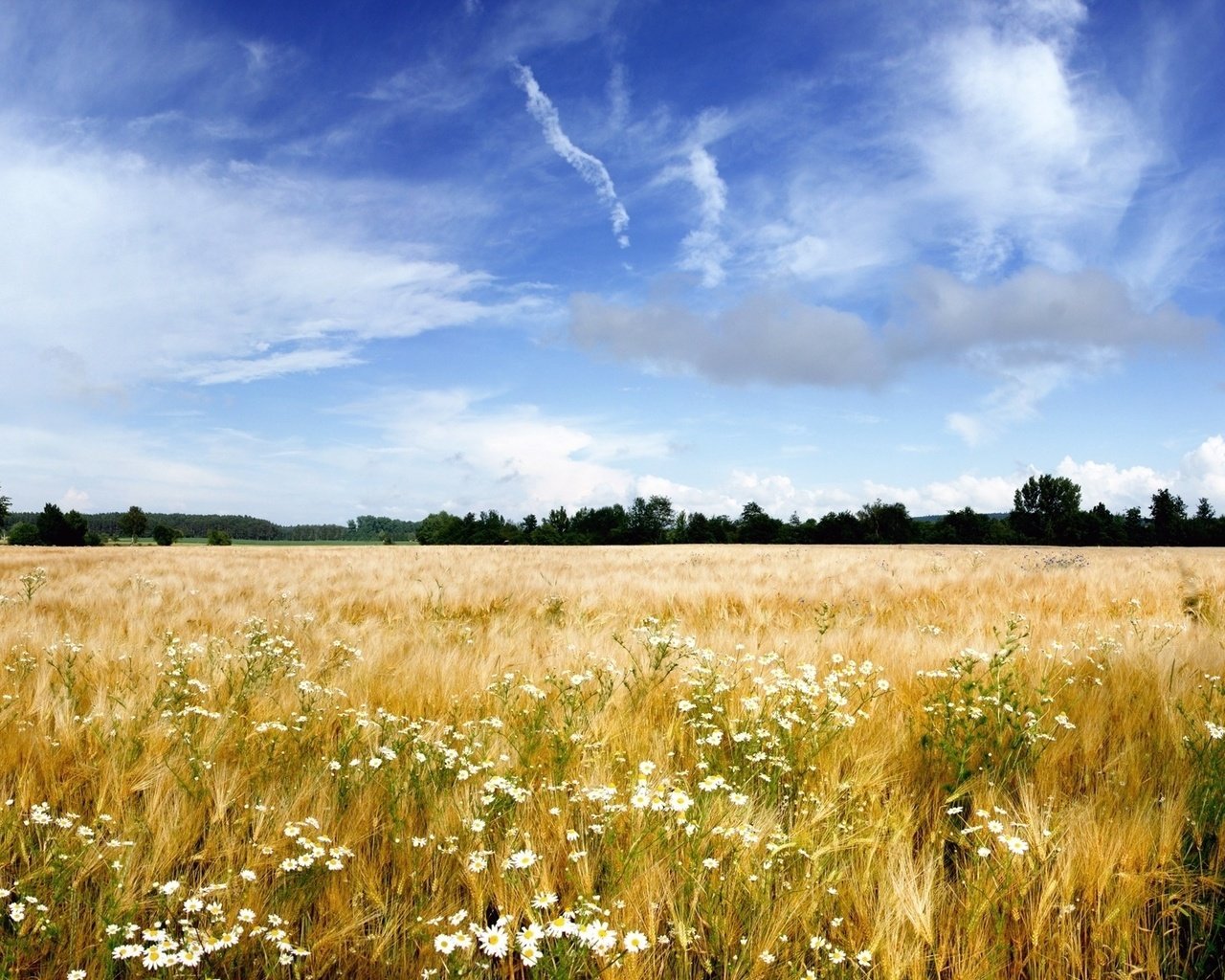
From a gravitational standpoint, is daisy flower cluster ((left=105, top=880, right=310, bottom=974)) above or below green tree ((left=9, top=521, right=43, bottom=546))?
above

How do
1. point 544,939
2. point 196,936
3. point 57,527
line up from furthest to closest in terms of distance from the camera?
1. point 57,527
2. point 544,939
3. point 196,936

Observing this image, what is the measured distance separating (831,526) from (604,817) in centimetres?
11079

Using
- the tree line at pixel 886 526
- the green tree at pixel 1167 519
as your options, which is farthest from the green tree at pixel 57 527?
the green tree at pixel 1167 519

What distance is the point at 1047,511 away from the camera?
365ft

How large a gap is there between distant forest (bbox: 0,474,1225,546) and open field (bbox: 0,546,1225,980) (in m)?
97.8

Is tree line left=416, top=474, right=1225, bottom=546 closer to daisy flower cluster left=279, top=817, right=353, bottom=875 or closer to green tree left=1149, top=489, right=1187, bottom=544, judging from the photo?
green tree left=1149, top=489, right=1187, bottom=544

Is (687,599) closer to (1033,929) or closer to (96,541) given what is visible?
(1033,929)

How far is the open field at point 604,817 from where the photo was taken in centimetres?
197

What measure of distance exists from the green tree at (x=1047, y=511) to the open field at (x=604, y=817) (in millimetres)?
108985

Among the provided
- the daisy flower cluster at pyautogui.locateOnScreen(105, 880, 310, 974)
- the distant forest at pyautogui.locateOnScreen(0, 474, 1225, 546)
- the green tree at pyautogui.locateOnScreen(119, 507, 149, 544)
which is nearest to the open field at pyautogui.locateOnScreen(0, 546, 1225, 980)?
the daisy flower cluster at pyautogui.locateOnScreen(105, 880, 310, 974)

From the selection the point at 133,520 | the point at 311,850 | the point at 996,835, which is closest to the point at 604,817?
the point at 311,850

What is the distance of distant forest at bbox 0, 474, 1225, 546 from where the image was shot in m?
94.4

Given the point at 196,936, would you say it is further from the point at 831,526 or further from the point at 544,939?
the point at 831,526

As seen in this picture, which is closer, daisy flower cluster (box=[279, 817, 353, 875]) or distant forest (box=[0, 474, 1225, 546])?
A: daisy flower cluster (box=[279, 817, 353, 875])
